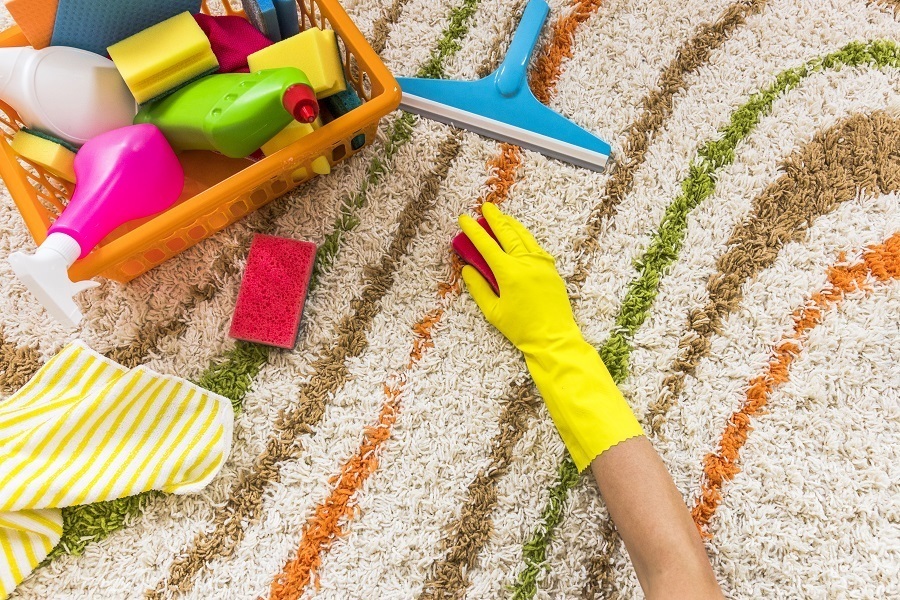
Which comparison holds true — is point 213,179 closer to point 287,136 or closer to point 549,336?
point 287,136

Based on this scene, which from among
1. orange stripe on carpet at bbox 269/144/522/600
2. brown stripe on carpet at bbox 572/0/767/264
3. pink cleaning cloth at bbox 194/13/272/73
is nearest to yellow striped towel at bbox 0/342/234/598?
orange stripe on carpet at bbox 269/144/522/600

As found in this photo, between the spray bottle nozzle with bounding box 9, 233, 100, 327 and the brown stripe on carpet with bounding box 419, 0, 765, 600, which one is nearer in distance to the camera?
the spray bottle nozzle with bounding box 9, 233, 100, 327

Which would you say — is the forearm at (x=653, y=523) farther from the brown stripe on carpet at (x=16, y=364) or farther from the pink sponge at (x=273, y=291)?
the brown stripe on carpet at (x=16, y=364)

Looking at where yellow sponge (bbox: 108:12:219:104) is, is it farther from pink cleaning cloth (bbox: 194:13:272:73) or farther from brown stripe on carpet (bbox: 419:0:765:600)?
brown stripe on carpet (bbox: 419:0:765:600)

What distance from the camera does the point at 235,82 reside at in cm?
60

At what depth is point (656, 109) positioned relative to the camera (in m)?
0.77

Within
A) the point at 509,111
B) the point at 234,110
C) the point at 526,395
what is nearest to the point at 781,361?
the point at 526,395

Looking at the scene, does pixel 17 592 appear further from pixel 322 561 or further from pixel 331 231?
pixel 331 231

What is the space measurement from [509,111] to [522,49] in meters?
0.08

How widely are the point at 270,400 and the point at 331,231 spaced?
207mm

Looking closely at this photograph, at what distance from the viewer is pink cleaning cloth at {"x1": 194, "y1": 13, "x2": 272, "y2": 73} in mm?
654

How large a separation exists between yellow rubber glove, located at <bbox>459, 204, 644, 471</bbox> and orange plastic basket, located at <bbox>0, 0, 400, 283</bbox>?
18 cm

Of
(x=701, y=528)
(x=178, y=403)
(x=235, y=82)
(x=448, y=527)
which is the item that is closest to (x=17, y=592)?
(x=178, y=403)

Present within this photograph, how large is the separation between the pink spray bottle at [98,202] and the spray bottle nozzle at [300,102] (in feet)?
0.49
